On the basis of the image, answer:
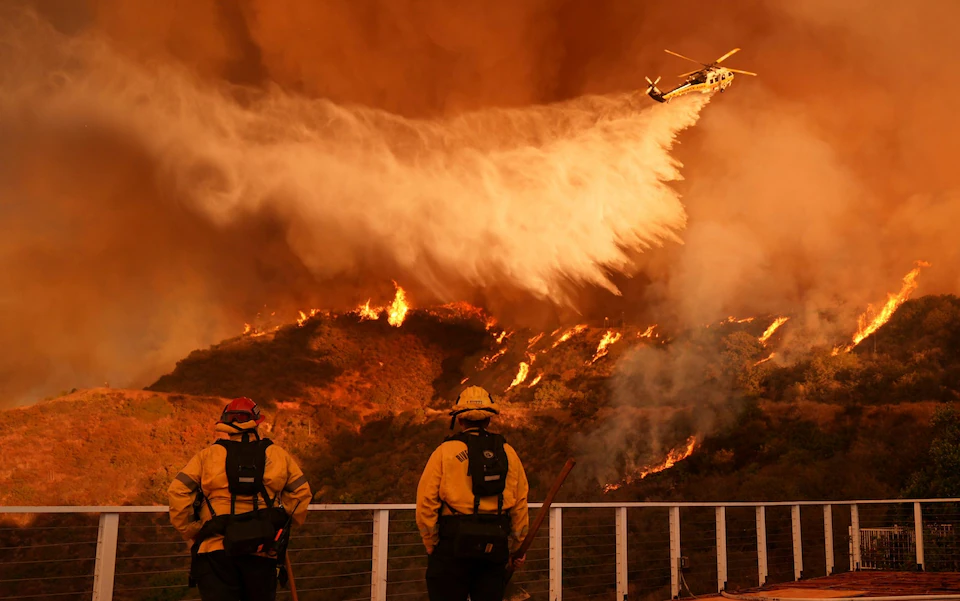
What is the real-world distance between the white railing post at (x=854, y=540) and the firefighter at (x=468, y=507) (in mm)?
9810

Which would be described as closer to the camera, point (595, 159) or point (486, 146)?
point (595, 159)

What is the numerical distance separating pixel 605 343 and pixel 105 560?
187 ft

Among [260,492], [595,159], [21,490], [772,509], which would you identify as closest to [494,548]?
[260,492]

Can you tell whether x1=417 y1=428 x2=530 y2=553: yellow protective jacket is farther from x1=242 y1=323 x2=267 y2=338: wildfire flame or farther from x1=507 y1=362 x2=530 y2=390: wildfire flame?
x1=242 y1=323 x2=267 y2=338: wildfire flame

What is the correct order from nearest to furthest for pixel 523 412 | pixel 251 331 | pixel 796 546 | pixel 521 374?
pixel 796 546
pixel 523 412
pixel 521 374
pixel 251 331

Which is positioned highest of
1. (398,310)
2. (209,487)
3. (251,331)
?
(398,310)

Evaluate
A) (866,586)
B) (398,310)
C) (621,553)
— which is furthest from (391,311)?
(621,553)

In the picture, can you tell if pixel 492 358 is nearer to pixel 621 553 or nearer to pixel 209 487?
pixel 621 553

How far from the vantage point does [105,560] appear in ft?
16.7

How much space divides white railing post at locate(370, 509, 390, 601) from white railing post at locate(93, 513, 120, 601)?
199 centimetres

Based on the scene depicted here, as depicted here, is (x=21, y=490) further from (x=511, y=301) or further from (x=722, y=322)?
(x=722, y=322)

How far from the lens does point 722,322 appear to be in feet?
181

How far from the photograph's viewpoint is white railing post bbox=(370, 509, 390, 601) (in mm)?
6441

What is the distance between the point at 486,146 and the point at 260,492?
52884 millimetres
